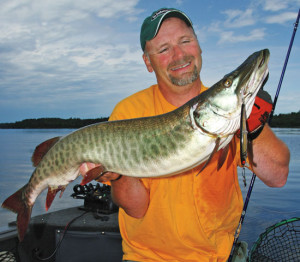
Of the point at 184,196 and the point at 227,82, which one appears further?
the point at 184,196

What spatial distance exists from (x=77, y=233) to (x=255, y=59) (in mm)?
2733

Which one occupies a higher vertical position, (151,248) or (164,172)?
(164,172)

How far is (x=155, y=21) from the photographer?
283 cm

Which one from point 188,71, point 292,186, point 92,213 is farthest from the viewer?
point 292,186

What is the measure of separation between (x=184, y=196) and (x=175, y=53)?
122 cm

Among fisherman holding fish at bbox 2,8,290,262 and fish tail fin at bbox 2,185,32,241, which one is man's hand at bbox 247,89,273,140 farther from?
fish tail fin at bbox 2,185,32,241

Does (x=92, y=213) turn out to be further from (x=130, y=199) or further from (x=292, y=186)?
(x=292, y=186)

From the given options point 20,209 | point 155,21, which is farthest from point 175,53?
point 20,209

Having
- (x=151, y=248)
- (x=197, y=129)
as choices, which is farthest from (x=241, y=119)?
(x=151, y=248)

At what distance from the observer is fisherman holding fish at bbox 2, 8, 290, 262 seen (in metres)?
1.96

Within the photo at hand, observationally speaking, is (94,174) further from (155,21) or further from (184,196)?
(155,21)

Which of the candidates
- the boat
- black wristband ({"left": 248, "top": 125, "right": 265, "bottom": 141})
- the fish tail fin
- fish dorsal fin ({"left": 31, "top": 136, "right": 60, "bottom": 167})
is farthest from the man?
the boat

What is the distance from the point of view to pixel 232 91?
185cm

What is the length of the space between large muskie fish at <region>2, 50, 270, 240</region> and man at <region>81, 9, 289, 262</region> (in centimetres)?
19
